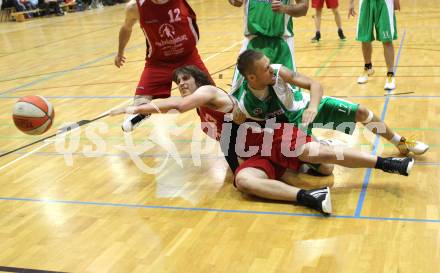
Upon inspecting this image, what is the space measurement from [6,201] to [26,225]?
22.8 inches

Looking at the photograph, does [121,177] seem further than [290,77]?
Yes

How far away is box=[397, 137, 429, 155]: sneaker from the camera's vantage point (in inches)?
169

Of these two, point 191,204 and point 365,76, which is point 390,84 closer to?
point 365,76

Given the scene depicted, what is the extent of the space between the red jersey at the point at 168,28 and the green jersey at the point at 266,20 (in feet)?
2.04

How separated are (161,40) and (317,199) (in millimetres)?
2319

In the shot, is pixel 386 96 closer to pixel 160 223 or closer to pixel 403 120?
pixel 403 120

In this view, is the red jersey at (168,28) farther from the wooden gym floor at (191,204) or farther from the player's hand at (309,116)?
the player's hand at (309,116)

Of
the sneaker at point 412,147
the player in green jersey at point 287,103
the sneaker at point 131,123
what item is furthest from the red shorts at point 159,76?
the sneaker at point 412,147

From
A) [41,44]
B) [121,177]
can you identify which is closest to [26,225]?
[121,177]

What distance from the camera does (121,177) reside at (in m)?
4.63

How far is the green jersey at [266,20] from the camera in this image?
4777mm

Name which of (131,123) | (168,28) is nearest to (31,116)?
(131,123)

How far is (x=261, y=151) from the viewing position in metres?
4.12

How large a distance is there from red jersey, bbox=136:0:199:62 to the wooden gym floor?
3.02ft
